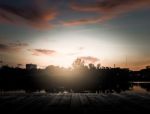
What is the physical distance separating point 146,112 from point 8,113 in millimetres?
11997

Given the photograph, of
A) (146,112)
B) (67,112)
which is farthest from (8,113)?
(146,112)

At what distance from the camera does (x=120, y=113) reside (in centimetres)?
2327

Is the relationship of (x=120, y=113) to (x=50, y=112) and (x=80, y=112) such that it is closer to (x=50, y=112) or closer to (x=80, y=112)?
(x=80, y=112)

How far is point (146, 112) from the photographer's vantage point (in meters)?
23.6

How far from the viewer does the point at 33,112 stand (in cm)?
2378

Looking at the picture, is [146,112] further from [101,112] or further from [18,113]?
[18,113]

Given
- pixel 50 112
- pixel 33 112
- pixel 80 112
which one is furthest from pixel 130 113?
pixel 33 112

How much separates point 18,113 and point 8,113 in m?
0.85

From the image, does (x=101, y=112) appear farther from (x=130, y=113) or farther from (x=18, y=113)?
(x=18, y=113)

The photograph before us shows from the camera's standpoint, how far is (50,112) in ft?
78.3

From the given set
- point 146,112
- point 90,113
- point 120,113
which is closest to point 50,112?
point 90,113

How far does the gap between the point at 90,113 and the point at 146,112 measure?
496 centimetres

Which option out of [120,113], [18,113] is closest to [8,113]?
[18,113]

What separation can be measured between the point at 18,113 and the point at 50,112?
277cm
